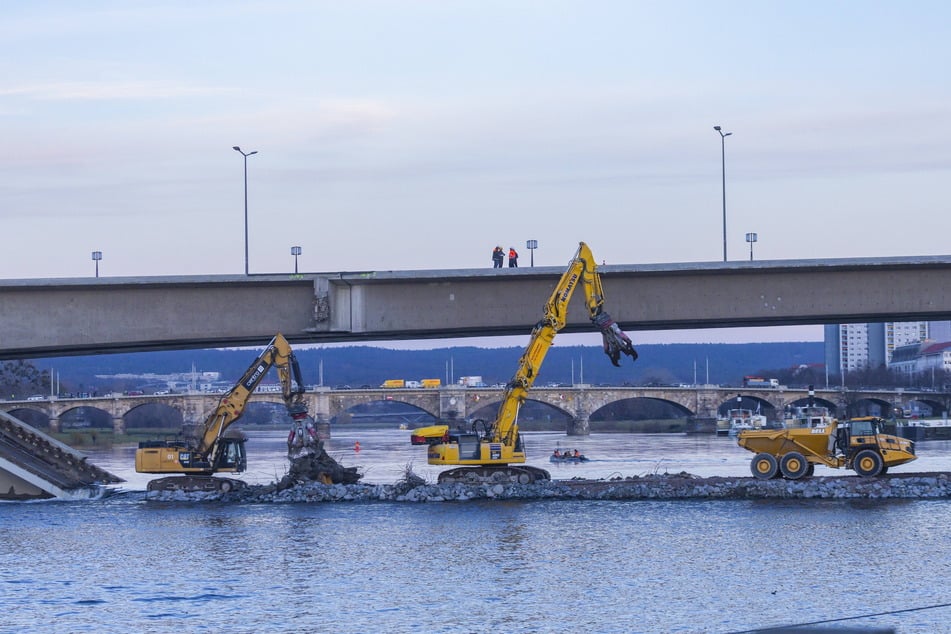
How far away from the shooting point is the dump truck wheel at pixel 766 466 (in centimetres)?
5484

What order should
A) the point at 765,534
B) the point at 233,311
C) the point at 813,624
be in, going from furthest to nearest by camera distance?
the point at 233,311, the point at 765,534, the point at 813,624

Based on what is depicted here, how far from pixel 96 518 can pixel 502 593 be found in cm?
2276

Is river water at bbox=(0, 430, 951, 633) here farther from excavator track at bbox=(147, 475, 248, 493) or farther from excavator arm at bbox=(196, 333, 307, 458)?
excavator arm at bbox=(196, 333, 307, 458)

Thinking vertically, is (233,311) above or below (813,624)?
above

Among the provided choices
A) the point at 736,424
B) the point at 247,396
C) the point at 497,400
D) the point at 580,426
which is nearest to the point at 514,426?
the point at 247,396

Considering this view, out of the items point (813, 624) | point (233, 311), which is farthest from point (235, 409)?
point (813, 624)

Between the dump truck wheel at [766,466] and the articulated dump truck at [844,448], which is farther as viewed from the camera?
the dump truck wheel at [766,466]

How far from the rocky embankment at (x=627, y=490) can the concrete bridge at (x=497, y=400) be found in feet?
278

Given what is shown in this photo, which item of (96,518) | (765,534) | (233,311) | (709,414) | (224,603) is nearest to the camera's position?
(224,603)

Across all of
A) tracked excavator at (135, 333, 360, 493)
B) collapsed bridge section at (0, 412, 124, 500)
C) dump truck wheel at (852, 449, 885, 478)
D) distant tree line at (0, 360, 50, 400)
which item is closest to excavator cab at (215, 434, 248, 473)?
tracked excavator at (135, 333, 360, 493)

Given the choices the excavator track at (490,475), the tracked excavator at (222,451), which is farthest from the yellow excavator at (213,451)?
the excavator track at (490,475)

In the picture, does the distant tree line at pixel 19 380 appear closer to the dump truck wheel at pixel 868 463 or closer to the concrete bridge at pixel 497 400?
the concrete bridge at pixel 497 400

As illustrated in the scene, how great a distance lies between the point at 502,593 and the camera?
110 ft

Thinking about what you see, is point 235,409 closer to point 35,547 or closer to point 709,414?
point 35,547
